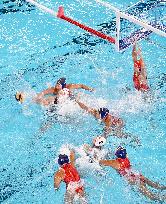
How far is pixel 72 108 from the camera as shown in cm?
1072

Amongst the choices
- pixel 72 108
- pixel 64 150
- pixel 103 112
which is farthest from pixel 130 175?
pixel 72 108

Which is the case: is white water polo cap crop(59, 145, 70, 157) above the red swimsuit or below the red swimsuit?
below

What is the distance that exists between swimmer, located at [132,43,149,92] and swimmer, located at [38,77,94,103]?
4.19ft

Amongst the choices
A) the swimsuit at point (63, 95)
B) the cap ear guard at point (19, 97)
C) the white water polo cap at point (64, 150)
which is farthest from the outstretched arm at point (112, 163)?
the cap ear guard at point (19, 97)

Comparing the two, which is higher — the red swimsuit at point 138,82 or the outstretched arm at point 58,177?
the red swimsuit at point 138,82

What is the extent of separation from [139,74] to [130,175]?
317cm

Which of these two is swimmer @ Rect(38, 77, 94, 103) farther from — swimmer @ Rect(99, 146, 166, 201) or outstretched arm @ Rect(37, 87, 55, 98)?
swimmer @ Rect(99, 146, 166, 201)

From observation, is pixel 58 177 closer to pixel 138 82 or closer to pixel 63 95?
pixel 63 95

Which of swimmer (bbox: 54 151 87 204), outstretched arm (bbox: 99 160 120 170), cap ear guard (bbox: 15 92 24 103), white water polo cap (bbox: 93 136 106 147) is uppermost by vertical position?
cap ear guard (bbox: 15 92 24 103)

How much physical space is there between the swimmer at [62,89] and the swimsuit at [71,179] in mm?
2534

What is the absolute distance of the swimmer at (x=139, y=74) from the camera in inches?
422

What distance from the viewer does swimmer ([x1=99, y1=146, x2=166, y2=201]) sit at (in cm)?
850

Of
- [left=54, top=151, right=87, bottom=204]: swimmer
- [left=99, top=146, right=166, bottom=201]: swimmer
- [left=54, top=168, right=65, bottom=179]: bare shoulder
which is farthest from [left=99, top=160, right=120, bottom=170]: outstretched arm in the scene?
[left=54, top=168, right=65, bottom=179]: bare shoulder

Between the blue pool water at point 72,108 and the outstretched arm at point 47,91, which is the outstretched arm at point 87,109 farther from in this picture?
the outstretched arm at point 47,91
